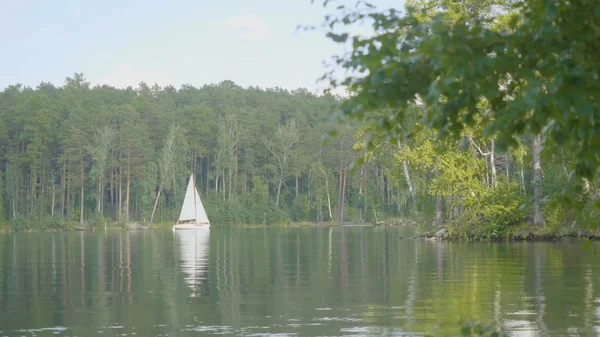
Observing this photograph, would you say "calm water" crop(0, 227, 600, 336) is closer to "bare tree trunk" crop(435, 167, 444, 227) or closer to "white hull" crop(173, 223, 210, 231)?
"bare tree trunk" crop(435, 167, 444, 227)

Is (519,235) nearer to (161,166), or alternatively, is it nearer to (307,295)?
(307,295)

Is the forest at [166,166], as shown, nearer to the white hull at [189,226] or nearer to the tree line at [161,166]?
the tree line at [161,166]

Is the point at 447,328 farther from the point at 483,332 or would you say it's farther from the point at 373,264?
the point at 373,264

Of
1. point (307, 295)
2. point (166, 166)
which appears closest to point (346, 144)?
point (166, 166)

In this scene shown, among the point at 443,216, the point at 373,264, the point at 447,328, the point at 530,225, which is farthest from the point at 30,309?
the point at 443,216

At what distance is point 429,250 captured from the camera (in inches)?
1426

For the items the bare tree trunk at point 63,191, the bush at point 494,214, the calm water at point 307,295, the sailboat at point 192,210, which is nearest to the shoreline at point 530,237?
the bush at point 494,214

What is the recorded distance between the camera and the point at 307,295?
19234 mm

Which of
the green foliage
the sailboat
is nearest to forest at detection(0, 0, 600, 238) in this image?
the green foliage

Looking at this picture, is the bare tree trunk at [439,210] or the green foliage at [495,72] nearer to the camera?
the green foliage at [495,72]

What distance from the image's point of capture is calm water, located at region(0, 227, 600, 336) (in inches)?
566

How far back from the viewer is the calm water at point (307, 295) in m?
14.4

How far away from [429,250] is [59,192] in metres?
74.0

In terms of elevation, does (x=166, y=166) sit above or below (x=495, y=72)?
above
